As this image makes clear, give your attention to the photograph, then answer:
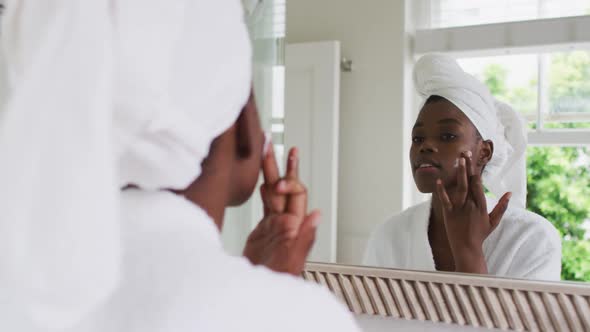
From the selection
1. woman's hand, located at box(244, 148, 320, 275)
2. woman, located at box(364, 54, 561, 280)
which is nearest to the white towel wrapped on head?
woman, located at box(364, 54, 561, 280)

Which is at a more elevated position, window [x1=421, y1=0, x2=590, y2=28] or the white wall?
window [x1=421, y1=0, x2=590, y2=28]

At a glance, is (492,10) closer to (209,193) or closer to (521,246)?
(521,246)

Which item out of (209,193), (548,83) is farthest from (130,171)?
(548,83)

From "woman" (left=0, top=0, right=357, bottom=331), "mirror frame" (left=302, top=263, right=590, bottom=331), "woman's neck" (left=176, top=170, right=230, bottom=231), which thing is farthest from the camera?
"mirror frame" (left=302, top=263, right=590, bottom=331)

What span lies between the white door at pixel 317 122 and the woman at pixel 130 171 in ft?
1.13

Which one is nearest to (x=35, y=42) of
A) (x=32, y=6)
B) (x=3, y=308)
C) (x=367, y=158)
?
(x=32, y=6)

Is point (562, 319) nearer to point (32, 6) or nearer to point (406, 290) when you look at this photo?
point (406, 290)

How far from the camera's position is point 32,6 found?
0.33 meters

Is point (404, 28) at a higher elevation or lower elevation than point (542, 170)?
higher

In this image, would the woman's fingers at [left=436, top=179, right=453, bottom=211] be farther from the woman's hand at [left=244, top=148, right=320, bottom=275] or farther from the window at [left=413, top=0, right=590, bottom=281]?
the woman's hand at [left=244, top=148, right=320, bottom=275]

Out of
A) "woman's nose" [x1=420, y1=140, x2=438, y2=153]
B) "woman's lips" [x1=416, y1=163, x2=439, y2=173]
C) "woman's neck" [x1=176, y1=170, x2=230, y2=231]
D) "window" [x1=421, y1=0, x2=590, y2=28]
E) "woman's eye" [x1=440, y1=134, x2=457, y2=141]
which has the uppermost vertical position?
"window" [x1=421, y1=0, x2=590, y2=28]

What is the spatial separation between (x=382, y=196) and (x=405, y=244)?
2.7 inches

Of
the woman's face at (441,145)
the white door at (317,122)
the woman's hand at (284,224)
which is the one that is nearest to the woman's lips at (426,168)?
the woman's face at (441,145)

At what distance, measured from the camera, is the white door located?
77cm
